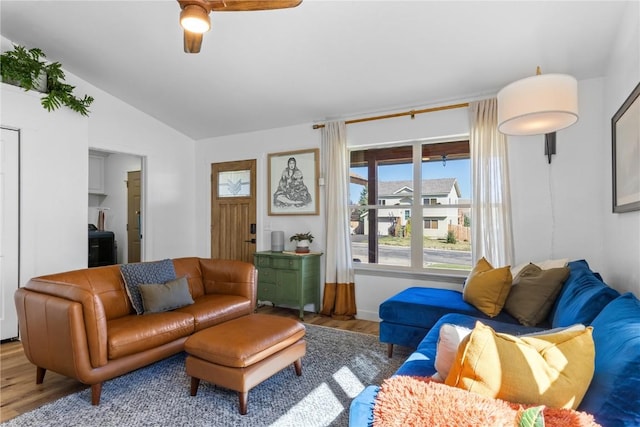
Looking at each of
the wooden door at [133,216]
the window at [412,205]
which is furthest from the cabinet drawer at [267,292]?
the wooden door at [133,216]

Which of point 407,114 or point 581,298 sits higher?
point 407,114

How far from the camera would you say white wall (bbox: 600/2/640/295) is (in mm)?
2066

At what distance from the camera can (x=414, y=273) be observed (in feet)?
12.7

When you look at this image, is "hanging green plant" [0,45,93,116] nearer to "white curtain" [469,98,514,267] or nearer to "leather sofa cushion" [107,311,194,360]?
Answer: "leather sofa cushion" [107,311,194,360]

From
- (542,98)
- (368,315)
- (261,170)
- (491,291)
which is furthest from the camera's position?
(261,170)

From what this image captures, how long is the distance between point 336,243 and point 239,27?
8.06 feet

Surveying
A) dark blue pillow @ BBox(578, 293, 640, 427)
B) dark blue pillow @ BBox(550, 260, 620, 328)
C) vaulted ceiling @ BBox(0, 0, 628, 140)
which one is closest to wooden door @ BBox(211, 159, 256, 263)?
vaulted ceiling @ BBox(0, 0, 628, 140)

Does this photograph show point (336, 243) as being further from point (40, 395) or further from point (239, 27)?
point (40, 395)

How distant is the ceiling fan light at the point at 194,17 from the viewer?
196 centimetres

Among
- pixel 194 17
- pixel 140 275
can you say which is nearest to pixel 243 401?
pixel 140 275

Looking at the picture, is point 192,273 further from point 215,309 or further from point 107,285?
point 107,285

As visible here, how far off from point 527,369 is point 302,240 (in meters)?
3.48

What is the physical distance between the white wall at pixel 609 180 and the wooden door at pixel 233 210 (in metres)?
3.91

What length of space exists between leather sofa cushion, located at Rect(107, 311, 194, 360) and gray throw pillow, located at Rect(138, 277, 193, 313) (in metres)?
0.08
